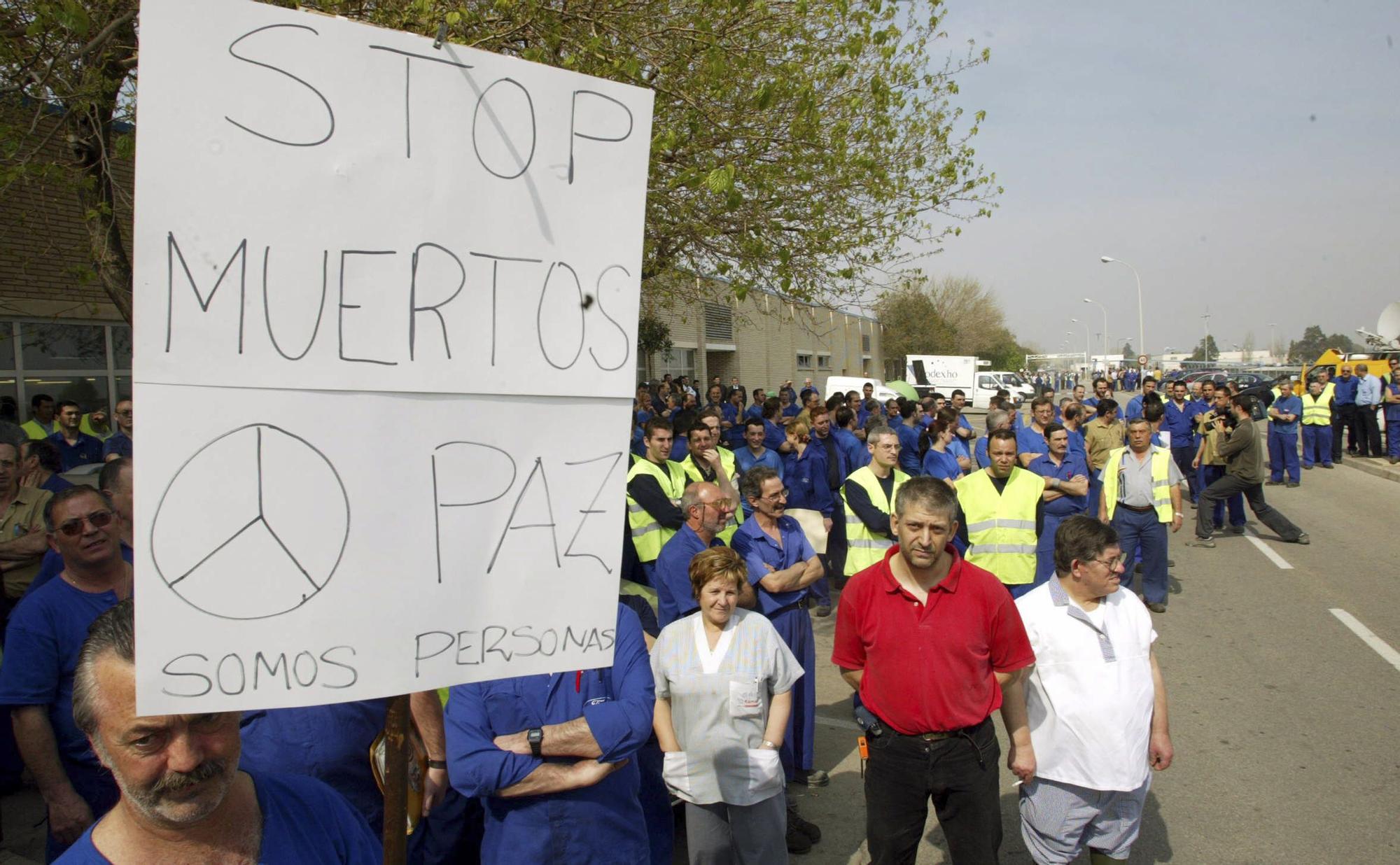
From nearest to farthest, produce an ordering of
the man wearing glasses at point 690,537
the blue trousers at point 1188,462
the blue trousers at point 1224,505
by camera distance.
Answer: the man wearing glasses at point 690,537, the blue trousers at point 1224,505, the blue trousers at point 1188,462

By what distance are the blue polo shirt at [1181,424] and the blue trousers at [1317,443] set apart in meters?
6.87

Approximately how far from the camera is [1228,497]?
11.6 m

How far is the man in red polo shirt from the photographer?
11.0 ft

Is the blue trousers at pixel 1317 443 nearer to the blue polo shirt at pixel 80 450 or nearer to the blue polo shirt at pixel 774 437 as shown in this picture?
the blue polo shirt at pixel 774 437

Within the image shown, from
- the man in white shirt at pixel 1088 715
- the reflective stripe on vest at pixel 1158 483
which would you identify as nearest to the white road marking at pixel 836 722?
the man in white shirt at pixel 1088 715

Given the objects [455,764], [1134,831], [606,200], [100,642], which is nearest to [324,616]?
[100,642]

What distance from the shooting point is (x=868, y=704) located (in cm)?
354

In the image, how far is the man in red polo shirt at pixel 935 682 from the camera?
11.0 ft

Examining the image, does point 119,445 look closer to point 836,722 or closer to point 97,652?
point 836,722

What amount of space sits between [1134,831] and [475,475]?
300 centimetres

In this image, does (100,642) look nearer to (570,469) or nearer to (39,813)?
(570,469)

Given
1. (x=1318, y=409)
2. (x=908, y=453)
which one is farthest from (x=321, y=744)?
(x=1318, y=409)

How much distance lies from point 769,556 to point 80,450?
8.31 meters

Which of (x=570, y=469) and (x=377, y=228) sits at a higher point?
(x=377, y=228)
